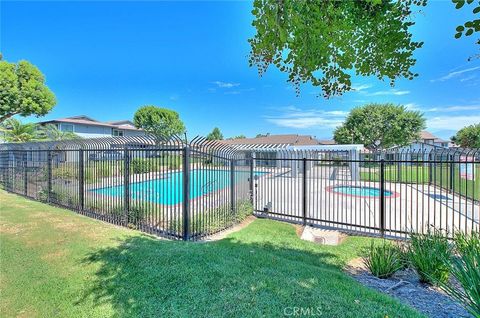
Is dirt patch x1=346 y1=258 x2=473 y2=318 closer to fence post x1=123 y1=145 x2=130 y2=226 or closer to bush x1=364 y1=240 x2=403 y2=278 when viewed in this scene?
bush x1=364 y1=240 x2=403 y2=278

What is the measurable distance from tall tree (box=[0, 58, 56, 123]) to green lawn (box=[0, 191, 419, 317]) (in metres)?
19.0

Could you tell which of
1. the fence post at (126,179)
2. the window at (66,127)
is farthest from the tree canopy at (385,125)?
the window at (66,127)

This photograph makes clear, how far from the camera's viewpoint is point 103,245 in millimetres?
4797

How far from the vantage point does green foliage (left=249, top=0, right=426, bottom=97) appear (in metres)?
2.44

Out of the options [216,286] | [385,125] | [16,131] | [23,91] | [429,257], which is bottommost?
[216,286]

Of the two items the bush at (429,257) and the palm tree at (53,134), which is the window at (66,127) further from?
the bush at (429,257)

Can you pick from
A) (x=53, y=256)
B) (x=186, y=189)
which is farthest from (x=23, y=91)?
(x=186, y=189)

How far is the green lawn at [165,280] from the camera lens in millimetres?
2736

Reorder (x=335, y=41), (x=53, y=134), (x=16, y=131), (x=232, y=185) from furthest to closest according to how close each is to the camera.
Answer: (x=53, y=134), (x=16, y=131), (x=232, y=185), (x=335, y=41)

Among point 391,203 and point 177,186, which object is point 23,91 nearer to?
point 177,186

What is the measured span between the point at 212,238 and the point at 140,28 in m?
9.68

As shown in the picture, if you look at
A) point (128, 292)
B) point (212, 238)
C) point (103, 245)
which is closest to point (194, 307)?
point (128, 292)

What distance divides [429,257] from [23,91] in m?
26.0

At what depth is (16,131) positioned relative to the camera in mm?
17969
